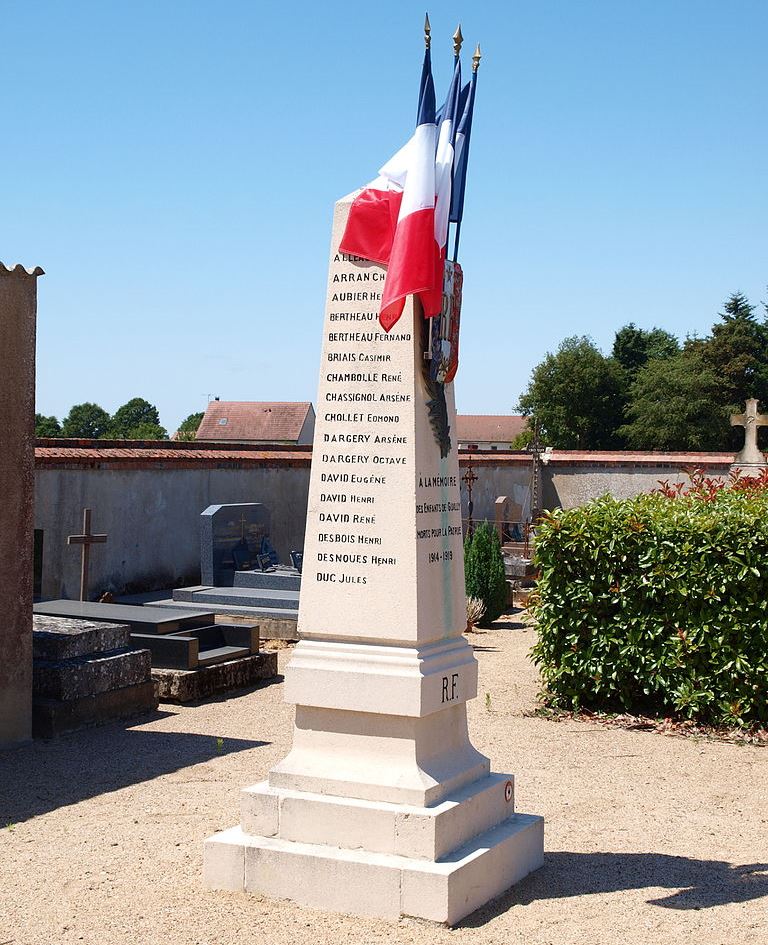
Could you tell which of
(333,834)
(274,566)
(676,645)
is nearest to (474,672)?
(333,834)

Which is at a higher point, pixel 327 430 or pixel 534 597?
pixel 327 430

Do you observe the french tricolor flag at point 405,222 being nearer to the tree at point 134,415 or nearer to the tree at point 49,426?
the tree at point 49,426

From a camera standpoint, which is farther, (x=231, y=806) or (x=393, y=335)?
(x=231, y=806)

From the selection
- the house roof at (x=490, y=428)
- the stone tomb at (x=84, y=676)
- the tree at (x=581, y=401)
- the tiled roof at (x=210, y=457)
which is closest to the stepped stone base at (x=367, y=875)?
the stone tomb at (x=84, y=676)

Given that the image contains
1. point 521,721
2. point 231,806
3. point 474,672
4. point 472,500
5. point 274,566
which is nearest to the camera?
point 474,672

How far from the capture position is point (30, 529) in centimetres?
809

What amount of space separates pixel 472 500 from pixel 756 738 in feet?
46.7

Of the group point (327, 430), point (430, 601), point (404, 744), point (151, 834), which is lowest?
point (151, 834)

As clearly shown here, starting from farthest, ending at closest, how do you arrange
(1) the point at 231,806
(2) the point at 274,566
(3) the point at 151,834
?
1. (2) the point at 274,566
2. (1) the point at 231,806
3. (3) the point at 151,834

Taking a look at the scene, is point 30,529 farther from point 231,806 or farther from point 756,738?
point 756,738

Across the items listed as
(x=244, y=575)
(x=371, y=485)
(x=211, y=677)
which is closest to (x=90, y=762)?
(x=211, y=677)

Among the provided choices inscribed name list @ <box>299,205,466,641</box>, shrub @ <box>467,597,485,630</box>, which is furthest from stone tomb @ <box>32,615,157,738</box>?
shrub @ <box>467,597,485,630</box>

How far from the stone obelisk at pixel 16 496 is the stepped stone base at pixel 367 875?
3437 mm

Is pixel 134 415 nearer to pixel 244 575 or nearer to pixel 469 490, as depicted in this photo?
pixel 469 490
